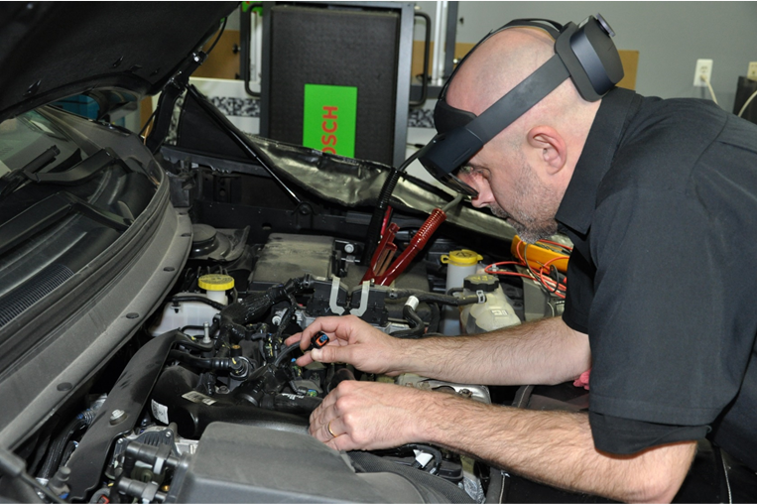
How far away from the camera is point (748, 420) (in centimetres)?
115

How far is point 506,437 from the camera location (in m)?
1.20

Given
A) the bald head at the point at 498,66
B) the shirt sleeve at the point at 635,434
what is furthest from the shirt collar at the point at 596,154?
the shirt sleeve at the point at 635,434

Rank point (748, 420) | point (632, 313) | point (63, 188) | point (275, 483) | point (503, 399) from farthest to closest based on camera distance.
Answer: point (503, 399) < point (63, 188) < point (748, 420) < point (632, 313) < point (275, 483)

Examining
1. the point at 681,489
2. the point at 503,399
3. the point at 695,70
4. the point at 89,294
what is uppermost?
the point at 695,70

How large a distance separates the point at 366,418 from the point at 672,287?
562mm

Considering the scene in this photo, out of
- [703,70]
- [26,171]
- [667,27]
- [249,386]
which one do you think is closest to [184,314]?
[249,386]

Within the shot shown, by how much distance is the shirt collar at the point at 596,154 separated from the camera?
3.91ft

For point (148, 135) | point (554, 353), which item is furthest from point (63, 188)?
point (554, 353)

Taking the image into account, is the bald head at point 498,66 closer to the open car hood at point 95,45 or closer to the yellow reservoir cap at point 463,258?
the open car hood at point 95,45

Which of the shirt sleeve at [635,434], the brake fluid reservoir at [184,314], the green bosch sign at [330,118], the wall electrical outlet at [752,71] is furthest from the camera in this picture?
the wall electrical outlet at [752,71]

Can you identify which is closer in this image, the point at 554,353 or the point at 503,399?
the point at 554,353

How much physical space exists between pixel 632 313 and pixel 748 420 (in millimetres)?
361

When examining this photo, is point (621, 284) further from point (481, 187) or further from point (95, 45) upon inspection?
point (95, 45)

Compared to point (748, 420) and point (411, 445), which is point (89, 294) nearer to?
point (411, 445)
